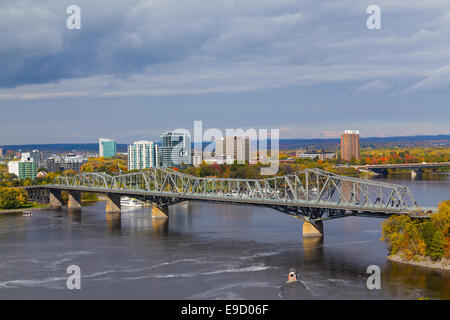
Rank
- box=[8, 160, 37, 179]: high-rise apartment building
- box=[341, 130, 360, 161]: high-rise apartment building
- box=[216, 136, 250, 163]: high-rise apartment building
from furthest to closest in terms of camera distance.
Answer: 1. box=[341, 130, 360, 161]: high-rise apartment building
2. box=[216, 136, 250, 163]: high-rise apartment building
3. box=[8, 160, 37, 179]: high-rise apartment building

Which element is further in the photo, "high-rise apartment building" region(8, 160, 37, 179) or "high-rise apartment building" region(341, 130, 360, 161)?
"high-rise apartment building" region(341, 130, 360, 161)

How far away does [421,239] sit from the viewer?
31.0 metres

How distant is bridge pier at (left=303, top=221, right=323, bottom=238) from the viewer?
40.3 metres

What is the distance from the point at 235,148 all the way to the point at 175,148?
14327 millimetres

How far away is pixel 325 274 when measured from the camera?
30.4m

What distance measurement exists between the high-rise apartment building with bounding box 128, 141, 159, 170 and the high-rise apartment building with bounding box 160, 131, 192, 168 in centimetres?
206

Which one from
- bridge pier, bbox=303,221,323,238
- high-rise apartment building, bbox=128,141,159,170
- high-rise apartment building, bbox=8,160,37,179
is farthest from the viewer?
high-rise apartment building, bbox=128,141,159,170

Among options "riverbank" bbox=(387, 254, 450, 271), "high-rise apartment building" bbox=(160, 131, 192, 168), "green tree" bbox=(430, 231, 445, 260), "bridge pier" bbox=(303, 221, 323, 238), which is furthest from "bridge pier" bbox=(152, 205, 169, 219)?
"high-rise apartment building" bbox=(160, 131, 192, 168)

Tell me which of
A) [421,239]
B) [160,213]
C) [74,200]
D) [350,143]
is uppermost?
[350,143]

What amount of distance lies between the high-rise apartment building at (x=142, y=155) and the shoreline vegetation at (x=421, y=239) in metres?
105

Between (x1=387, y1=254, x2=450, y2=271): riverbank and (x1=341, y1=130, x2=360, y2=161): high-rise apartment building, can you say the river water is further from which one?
(x1=341, y1=130, x2=360, y2=161): high-rise apartment building

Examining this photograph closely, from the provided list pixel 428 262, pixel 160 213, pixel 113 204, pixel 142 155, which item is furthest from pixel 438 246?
pixel 142 155

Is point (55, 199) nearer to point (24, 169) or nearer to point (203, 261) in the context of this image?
point (203, 261)
